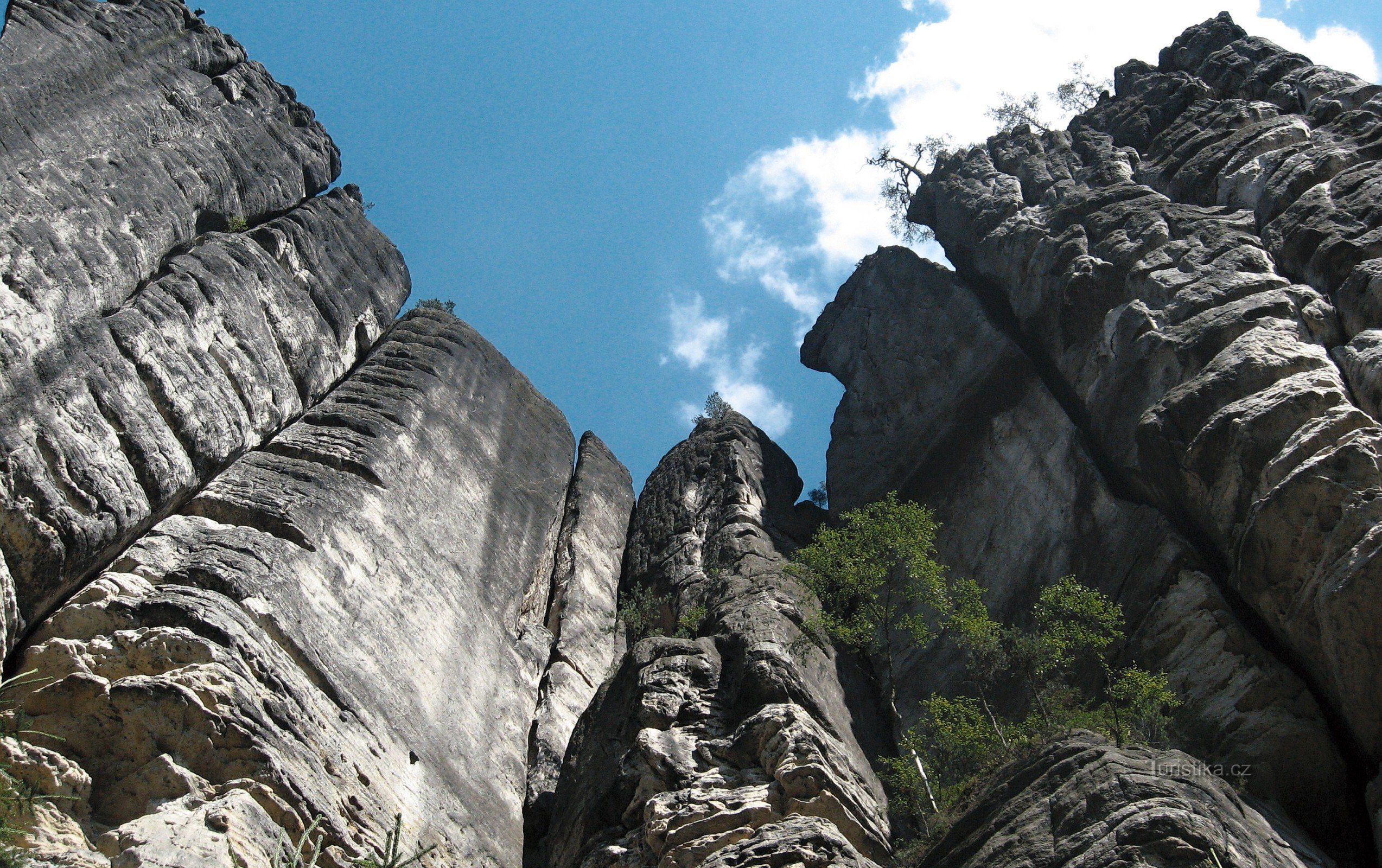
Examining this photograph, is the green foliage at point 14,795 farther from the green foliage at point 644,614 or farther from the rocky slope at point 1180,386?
the rocky slope at point 1180,386

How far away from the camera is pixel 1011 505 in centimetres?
2967

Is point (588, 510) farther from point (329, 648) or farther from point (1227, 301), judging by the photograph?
point (1227, 301)

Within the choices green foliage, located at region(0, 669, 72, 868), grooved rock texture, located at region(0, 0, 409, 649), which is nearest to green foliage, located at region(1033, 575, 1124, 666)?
green foliage, located at region(0, 669, 72, 868)

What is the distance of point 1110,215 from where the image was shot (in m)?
30.8

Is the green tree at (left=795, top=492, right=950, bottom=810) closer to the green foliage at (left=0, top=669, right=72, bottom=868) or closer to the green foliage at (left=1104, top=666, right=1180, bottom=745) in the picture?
the green foliage at (left=1104, top=666, right=1180, bottom=745)

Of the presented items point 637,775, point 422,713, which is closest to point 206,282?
point 422,713

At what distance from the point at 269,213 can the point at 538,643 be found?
631 inches

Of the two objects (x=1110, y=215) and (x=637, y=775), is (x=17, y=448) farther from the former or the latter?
(x=1110, y=215)

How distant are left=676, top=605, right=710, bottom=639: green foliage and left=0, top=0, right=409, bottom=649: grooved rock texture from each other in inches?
442

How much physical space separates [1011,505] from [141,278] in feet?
74.5

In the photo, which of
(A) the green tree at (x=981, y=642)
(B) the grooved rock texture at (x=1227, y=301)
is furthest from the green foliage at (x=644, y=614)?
(B) the grooved rock texture at (x=1227, y=301)

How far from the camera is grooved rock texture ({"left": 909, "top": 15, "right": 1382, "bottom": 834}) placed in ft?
61.1

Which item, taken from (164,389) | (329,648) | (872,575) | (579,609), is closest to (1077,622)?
(872,575)

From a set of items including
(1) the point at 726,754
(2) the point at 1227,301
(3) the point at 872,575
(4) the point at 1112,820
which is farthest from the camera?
(2) the point at 1227,301
